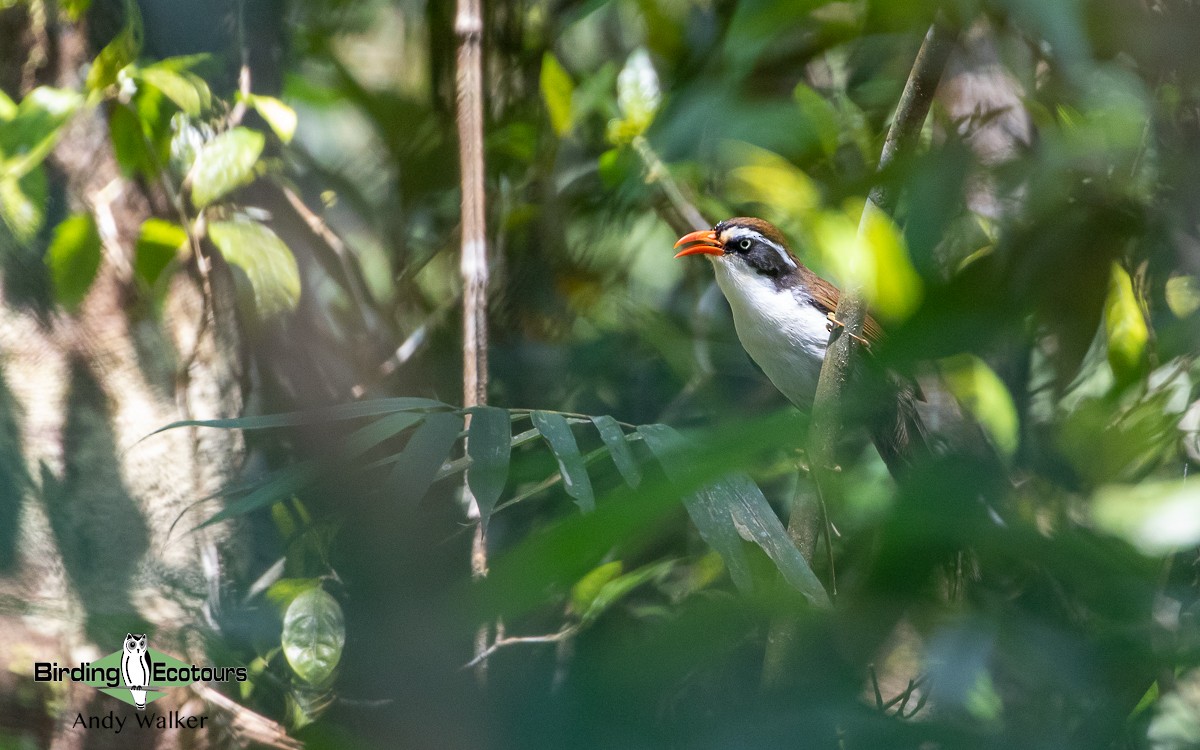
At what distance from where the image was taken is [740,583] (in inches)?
47.0

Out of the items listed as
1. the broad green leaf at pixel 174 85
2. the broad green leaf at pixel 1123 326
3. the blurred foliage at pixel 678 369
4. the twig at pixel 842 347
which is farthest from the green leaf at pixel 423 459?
the broad green leaf at pixel 174 85

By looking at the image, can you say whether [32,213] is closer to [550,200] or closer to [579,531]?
[550,200]

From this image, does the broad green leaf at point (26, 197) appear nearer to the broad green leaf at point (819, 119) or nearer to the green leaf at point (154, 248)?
the green leaf at point (154, 248)

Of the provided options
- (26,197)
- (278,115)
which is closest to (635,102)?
(278,115)

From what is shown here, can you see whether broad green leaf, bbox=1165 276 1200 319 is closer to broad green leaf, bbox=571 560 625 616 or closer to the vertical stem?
broad green leaf, bbox=571 560 625 616

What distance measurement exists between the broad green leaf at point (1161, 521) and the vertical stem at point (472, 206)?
1.98 meters

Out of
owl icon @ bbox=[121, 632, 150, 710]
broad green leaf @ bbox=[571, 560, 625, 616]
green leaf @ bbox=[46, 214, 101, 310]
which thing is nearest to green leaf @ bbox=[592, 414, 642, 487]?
broad green leaf @ bbox=[571, 560, 625, 616]

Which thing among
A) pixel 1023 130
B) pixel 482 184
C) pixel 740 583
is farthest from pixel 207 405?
pixel 1023 130

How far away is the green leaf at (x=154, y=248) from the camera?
3072 millimetres

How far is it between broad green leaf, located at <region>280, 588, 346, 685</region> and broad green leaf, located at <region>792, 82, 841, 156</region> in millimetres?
2025

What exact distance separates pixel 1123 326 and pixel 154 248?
9.12 feet

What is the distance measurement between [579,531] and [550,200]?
141 inches

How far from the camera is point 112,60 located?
2.90 metres

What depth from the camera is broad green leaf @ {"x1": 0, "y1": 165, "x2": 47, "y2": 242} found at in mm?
2846
